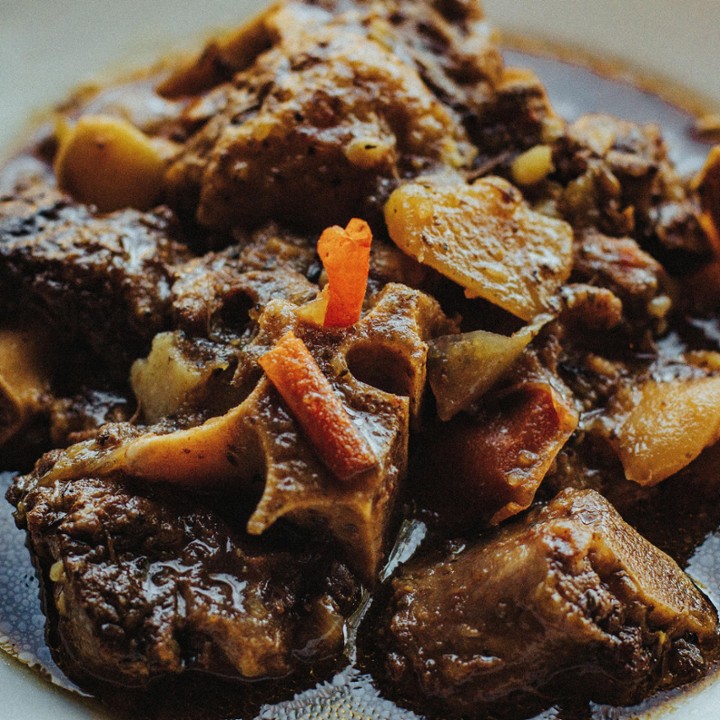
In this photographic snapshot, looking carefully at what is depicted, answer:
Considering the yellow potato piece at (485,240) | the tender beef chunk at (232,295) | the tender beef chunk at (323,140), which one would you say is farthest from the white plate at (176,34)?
the yellow potato piece at (485,240)

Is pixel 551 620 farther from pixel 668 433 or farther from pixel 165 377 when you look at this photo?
pixel 165 377

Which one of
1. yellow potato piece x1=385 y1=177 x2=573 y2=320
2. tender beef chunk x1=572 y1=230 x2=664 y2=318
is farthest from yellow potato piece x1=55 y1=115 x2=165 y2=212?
tender beef chunk x1=572 y1=230 x2=664 y2=318

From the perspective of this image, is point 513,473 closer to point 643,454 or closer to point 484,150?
point 643,454

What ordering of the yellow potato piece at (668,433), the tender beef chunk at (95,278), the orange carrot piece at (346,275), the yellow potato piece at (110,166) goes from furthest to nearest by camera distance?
the yellow potato piece at (110,166), the tender beef chunk at (95,278), the yellow potato piece at (668,433), the orange carrot piece at (346,275)

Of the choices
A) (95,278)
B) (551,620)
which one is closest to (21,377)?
(95,278)

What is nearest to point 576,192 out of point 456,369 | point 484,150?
point 484,150

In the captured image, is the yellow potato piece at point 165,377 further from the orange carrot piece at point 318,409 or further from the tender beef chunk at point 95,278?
the orange carrot piece at point 318,409
